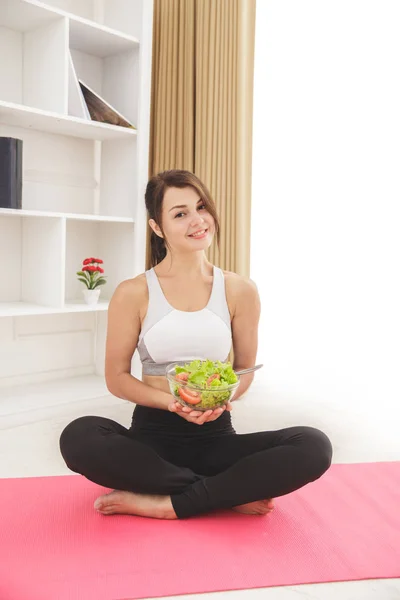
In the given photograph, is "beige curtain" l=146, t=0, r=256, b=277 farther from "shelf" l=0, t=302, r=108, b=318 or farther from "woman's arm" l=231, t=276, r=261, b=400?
"woman's arm" l=231, t=276, r=261, b=400

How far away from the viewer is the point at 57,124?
9.07 feet

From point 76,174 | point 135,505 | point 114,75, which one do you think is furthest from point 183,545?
point 114,75

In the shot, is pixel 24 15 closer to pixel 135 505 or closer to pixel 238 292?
pixel 238 292

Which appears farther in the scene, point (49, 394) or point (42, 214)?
point (49, 394)

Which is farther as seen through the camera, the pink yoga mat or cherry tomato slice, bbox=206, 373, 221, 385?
cherry tomato slice, bbox=206, 373, 221, 385

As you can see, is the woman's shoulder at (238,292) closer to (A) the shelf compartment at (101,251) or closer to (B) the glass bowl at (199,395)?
(B) the glass bowl at (199,395)

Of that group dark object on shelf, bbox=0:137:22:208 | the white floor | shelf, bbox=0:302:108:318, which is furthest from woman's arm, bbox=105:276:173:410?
dark object on shelf, bbox=0:137:22:208

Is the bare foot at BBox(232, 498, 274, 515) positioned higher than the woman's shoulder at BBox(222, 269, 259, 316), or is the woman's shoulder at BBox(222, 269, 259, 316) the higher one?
the woman's shoulder at BBox(222, 269, 259, 316)

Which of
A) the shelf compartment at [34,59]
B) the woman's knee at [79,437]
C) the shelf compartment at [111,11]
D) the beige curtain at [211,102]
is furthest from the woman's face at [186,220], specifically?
the shelf compartment at [111,11]

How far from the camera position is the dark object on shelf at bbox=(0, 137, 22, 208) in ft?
8.27

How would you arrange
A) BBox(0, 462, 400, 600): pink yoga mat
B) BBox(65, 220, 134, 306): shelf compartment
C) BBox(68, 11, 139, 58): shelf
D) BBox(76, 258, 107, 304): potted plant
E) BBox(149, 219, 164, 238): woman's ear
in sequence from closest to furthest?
BBox(0, 462, 400, 600): pink yoga mat → BBox(149, 219, 164, 238): woman's ear → BBox(68, 11, 139, 58): shelf → BBox(76, 258, 107, 304): potted plant → BBox(65, 220, 134, 306): shelf compartment

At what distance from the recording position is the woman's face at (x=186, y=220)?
1.78 meters

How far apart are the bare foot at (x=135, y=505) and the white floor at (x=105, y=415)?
1.28 ft

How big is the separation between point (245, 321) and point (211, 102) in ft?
4.86
